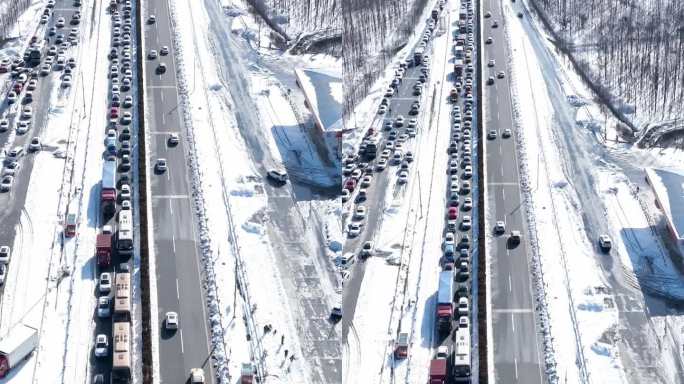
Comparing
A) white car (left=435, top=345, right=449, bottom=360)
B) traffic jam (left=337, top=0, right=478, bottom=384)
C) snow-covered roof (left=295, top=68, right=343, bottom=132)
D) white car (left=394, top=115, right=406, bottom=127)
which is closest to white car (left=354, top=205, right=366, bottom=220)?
traffic jam (left=337, top=0, right=478, bottom=384)

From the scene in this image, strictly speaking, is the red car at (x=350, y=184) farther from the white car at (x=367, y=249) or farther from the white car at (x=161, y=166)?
the white car at (x=161, y=166)

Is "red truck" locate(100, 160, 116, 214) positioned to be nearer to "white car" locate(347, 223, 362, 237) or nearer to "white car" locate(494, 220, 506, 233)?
"white car" locate(347, 223, 362, 237)

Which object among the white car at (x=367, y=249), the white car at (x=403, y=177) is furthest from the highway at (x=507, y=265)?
the white car at (x=367, y=249)

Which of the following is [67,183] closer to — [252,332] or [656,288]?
[252,332]

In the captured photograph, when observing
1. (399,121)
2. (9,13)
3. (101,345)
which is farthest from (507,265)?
(9,13)

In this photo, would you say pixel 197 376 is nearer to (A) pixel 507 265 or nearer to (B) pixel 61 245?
(B) pixel 61 245

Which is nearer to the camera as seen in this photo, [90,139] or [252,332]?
[252,332]

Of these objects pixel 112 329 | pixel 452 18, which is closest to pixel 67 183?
pixel 112 329
